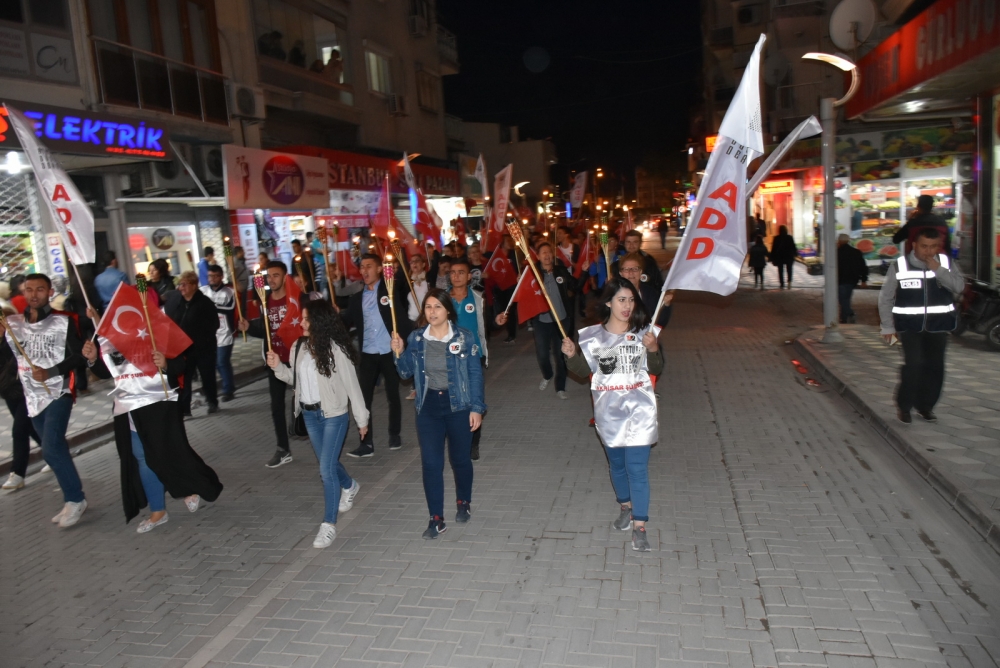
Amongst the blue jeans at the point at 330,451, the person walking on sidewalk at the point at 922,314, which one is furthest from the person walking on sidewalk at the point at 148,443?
the person walking on sidewalk at the point at 922,314

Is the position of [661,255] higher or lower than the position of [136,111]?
lower

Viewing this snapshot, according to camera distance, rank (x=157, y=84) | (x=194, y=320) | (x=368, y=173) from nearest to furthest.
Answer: (x=194, y=320) → (x=157, y=84) → (x=368, y=173)

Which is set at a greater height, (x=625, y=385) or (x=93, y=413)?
(x=625, y=385)

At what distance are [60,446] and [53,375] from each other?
61 centimetres

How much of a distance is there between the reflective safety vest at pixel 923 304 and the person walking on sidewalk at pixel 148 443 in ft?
21.1

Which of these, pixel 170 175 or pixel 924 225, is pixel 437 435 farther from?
pixel 170 175

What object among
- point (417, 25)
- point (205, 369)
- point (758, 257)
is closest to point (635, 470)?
point (205, 369)

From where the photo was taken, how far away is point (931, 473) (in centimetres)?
582

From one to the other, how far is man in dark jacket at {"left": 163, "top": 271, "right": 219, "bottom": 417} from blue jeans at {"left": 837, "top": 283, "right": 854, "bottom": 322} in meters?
10.7

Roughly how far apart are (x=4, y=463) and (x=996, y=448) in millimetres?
9704

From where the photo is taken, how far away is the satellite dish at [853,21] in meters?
14.2

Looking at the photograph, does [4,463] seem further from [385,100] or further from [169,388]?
[385,100]

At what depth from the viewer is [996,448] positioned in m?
6.16

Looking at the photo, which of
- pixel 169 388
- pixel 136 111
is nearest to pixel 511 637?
pixel 169 388
